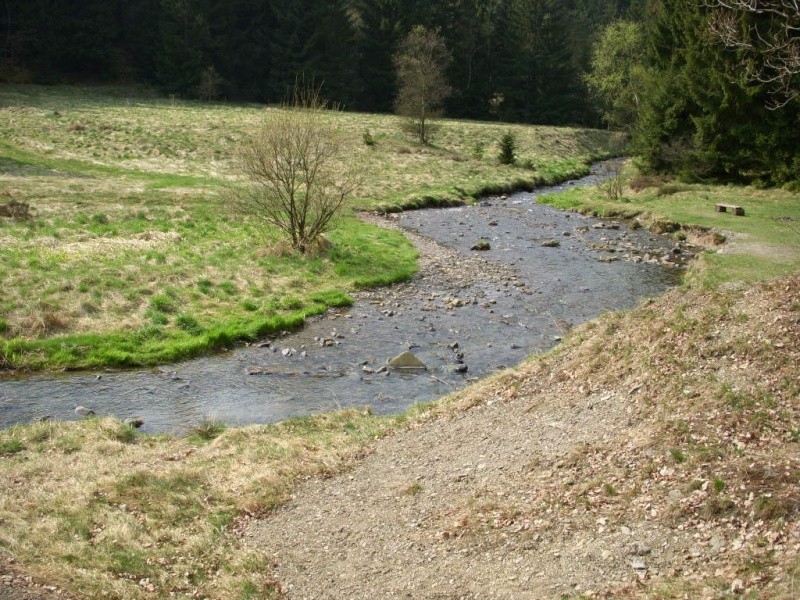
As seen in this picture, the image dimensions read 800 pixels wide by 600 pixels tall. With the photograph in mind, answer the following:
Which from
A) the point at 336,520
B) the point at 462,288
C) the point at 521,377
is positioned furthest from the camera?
the point at 462,288

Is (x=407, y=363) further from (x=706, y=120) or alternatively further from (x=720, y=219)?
(x=706, y=120)

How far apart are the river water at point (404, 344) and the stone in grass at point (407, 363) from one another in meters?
0.27

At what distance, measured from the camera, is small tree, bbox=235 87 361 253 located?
27.7 metres

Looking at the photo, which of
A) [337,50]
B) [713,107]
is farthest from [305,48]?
[713,107]

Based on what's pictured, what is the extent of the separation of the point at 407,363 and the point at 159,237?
1437 cm

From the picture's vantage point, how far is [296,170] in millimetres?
28172

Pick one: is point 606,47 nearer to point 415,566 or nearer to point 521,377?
point 521,377

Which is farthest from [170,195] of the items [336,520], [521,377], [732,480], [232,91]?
[232,91]

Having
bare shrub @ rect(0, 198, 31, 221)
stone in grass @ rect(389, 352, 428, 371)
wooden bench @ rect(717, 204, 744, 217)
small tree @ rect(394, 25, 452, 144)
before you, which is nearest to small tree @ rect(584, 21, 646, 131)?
small tree @ rect(394, 25, 452, 144)

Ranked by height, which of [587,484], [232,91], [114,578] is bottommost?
[114,578]

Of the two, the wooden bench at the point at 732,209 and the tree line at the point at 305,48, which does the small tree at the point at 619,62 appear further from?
the wooden bench at the point at 732,209

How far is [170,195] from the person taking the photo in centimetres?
3678

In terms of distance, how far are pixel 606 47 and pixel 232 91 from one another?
133ft

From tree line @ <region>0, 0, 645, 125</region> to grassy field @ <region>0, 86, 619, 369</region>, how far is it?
18.5 m
